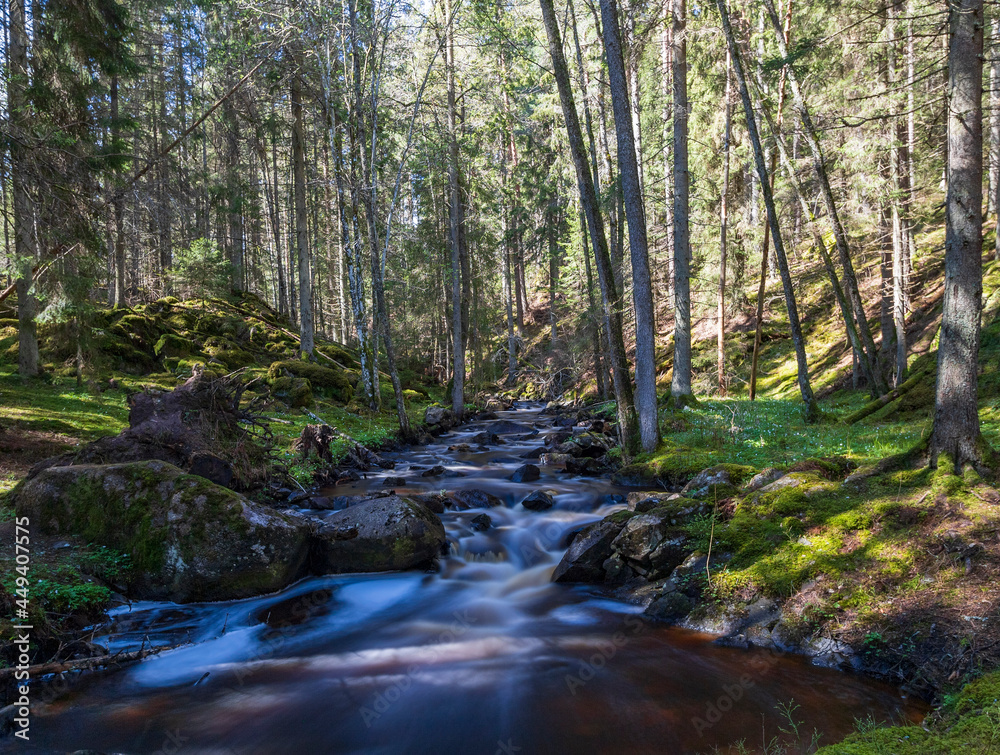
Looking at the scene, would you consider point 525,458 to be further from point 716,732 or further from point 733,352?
point 733,352

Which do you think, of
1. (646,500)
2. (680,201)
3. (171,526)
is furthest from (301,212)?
(646,500)

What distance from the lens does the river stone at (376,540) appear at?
23.3ft

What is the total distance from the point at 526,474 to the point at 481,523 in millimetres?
2741

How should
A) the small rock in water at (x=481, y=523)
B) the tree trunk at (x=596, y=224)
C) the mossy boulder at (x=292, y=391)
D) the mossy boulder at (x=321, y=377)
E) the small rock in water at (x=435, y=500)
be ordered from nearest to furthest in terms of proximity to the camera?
the small rock in water at (x=481, y=523), the small rock in water at (x=435, y=500), the tree trunk at (x=596, y=224), the mossy boulder at (x=292, y=391), the mossy boulder at (x=321, y=377)

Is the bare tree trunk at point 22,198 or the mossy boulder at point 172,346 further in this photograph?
the mossy boulder at point 172,346

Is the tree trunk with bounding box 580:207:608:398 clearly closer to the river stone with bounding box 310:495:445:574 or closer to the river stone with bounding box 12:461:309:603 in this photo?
the river stone with bounding box 310:495:445:574

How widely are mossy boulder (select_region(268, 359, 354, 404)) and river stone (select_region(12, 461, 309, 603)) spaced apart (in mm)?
12143

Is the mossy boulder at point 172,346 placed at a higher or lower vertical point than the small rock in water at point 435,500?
higher

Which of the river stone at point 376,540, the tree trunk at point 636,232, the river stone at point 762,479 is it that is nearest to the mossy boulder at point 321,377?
the tree trunk at point 636,232

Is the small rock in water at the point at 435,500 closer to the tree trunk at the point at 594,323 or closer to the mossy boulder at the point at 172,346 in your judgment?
the tree trunk at the point at 594,323

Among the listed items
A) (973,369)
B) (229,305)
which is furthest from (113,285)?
(973,369)

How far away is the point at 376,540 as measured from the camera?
720cm

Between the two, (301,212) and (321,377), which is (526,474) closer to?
(321,377)

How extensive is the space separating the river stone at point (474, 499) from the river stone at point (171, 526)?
3.63m
